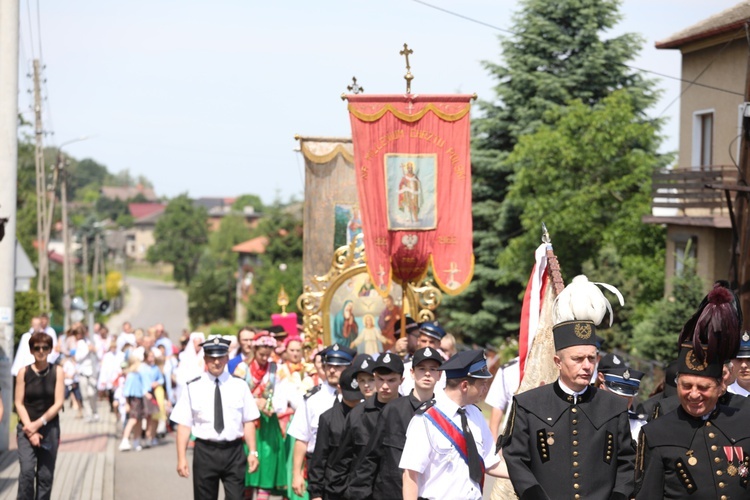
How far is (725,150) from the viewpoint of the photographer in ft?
98.1

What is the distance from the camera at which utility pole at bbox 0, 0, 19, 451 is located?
17922 millimetres

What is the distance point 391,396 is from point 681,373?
149 inches

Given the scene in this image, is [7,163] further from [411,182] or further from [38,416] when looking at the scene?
[38,416]

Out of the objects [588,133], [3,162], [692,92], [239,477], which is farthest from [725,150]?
[239,477]

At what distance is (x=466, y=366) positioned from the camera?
7.60m

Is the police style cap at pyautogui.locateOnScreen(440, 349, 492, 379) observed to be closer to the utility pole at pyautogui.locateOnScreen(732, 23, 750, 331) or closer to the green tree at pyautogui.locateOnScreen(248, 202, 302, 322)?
the utility pole at pyautogui.locateOnScreen(732, 23, 750, 331)

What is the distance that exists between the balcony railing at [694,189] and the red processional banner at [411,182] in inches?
510

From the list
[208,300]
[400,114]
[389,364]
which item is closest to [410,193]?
[400,114]

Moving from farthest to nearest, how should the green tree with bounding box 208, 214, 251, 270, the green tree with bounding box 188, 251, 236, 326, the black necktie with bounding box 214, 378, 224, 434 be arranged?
the green tree with bounding box 208, 214, 251, 270 < the green tree with bounding box 188, 251, 236, 326 < the black necktie with bounding box 214, 378, 224, 434

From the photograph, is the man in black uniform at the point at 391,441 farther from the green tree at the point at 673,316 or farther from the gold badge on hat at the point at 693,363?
the green tree at the point at 673,316

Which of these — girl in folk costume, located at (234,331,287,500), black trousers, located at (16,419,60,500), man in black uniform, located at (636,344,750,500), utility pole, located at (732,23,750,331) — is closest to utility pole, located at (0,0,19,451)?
girl in folk costume, located at (234,331,287,500)

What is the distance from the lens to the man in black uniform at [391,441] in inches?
345

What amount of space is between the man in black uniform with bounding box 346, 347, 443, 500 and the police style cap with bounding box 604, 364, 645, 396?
1.21 meters

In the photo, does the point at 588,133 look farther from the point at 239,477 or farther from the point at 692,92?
the point at 239,477
